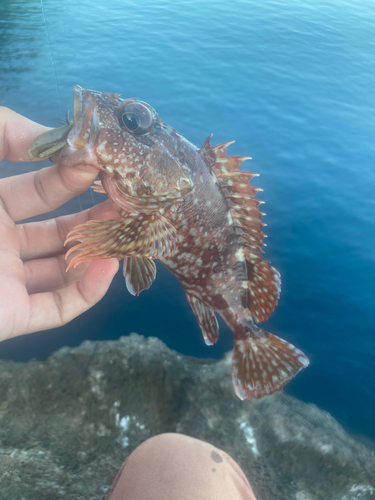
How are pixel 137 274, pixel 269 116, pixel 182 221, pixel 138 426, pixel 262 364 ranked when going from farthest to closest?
pixel 269 116 → pixel 138 426 → pixel 262 364 → pixel 137 274 → pixel 182 221

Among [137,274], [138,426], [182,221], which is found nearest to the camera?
[182,221]

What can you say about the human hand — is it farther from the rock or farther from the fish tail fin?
the fish tail fin

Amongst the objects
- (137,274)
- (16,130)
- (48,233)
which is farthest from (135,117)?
(48,233)

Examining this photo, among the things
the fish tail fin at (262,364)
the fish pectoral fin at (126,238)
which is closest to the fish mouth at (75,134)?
the fish pectoral fin at (126,238)

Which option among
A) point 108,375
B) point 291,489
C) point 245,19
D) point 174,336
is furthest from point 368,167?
point 245,19

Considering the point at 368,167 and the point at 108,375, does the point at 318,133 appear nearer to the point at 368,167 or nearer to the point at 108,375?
the point at 368,167

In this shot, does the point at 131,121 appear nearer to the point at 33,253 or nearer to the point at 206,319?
the point at 33,253
